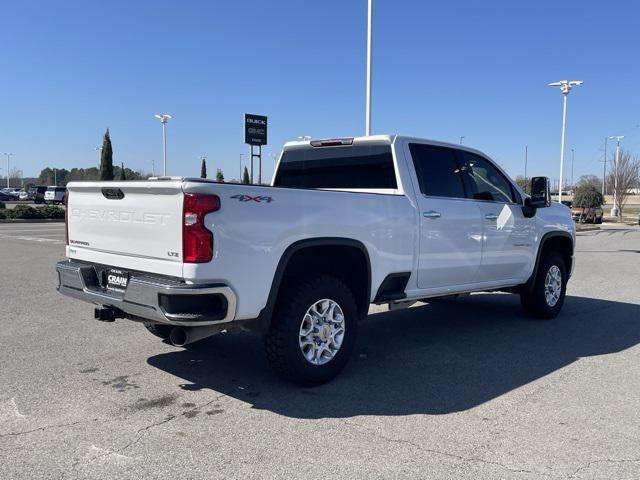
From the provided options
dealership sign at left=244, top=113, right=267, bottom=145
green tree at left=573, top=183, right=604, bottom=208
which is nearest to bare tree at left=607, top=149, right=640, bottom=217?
green tree at left=573, top=183, right=604, bottom=208

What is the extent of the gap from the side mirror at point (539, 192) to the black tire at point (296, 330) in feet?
10.7

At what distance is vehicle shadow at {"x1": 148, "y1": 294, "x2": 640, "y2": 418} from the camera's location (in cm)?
451

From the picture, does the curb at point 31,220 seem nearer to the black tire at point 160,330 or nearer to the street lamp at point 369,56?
the street lamp at point 369,56

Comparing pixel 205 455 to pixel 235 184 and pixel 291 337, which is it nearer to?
pixel 291 337

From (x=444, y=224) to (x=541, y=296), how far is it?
2.51 metres

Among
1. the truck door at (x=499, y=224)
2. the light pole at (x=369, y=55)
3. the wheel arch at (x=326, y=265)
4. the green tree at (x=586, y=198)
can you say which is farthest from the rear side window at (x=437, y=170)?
the green tree at (x=586, y=198)

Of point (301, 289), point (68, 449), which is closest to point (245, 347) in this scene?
point (301, 289)

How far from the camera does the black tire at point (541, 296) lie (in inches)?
295

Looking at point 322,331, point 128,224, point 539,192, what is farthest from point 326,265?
point 539,192

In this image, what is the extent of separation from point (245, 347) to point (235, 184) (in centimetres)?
249

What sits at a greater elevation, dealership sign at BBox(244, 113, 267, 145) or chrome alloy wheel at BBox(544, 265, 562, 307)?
dealership sign at BBox(244, 113, 267, 145)

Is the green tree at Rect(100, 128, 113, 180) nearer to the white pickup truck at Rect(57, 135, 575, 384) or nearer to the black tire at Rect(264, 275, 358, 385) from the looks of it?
the white pickup truck at Rect(57, 135, 575, 384)

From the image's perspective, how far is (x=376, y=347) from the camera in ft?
20.1

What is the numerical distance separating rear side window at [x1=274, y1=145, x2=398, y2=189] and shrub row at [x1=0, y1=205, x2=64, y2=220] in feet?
94.1
